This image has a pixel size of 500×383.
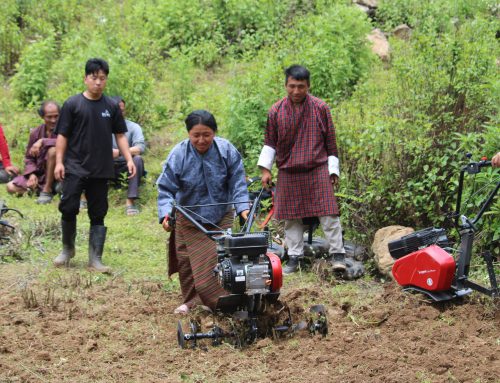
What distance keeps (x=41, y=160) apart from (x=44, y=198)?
55 cm

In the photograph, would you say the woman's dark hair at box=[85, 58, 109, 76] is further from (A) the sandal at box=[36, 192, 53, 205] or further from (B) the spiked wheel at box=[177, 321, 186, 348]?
(A) the sandal at box=[36, 192, 53, 205]

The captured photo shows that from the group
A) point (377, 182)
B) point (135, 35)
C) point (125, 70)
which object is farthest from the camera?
point (135, 35)

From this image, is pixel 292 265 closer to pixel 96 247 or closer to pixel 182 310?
pixel 182 310

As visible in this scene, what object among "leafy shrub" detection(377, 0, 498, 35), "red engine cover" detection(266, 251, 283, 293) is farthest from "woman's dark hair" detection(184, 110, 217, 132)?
"leafy shrub" detection(377, 0, 498, 35)

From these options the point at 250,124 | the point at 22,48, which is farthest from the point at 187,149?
the point at 22,48

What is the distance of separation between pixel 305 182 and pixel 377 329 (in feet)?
6.83

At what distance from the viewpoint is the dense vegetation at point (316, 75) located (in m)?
7.64

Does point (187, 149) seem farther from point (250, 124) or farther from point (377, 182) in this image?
point (250, 124)

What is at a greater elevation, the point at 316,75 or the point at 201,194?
the point at 316,75

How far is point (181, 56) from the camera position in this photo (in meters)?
12.7

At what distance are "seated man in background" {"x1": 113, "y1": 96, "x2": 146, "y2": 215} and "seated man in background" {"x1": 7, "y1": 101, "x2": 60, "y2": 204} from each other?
818 millimetres

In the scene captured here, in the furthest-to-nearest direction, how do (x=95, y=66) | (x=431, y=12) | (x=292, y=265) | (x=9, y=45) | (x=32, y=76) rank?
(x=9, y=45), (x=431, y=12), (x=32, y=76), (x=292, y=265), (x=95, y=66)

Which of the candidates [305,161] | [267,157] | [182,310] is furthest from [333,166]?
[182,310]

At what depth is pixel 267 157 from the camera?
7164mm
